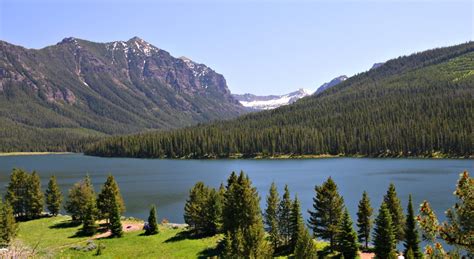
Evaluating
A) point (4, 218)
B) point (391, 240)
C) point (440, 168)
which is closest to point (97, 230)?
point (4, 218)

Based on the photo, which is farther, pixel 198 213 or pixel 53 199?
pixel 53 199

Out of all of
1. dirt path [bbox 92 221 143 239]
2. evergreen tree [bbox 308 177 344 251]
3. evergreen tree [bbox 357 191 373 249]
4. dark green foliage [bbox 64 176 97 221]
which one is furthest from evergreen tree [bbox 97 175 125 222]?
evergreen tree [bbox 357 191 373 249]

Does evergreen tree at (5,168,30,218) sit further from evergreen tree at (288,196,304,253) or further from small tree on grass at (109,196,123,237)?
evergreen tree at (288,196,304,253)

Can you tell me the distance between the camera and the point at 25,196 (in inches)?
3578

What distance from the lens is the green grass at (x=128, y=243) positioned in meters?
58.6

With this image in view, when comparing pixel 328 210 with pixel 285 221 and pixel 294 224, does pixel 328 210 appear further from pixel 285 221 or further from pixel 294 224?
pixel 285 221

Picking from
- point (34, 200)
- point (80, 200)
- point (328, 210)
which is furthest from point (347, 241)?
point (34, 200)

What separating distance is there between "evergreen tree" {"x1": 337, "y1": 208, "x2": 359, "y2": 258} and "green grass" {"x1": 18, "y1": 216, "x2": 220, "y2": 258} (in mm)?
17925

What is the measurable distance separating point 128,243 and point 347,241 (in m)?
32.9

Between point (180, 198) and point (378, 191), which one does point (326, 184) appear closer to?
point (378, 191)

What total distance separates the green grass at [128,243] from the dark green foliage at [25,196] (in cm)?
1105

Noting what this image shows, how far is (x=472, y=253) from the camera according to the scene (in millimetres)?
16156

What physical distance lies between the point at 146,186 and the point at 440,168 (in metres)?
105

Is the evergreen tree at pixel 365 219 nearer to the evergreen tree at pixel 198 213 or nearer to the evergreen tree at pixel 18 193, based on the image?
the evergreen tree at pixel 198 213
